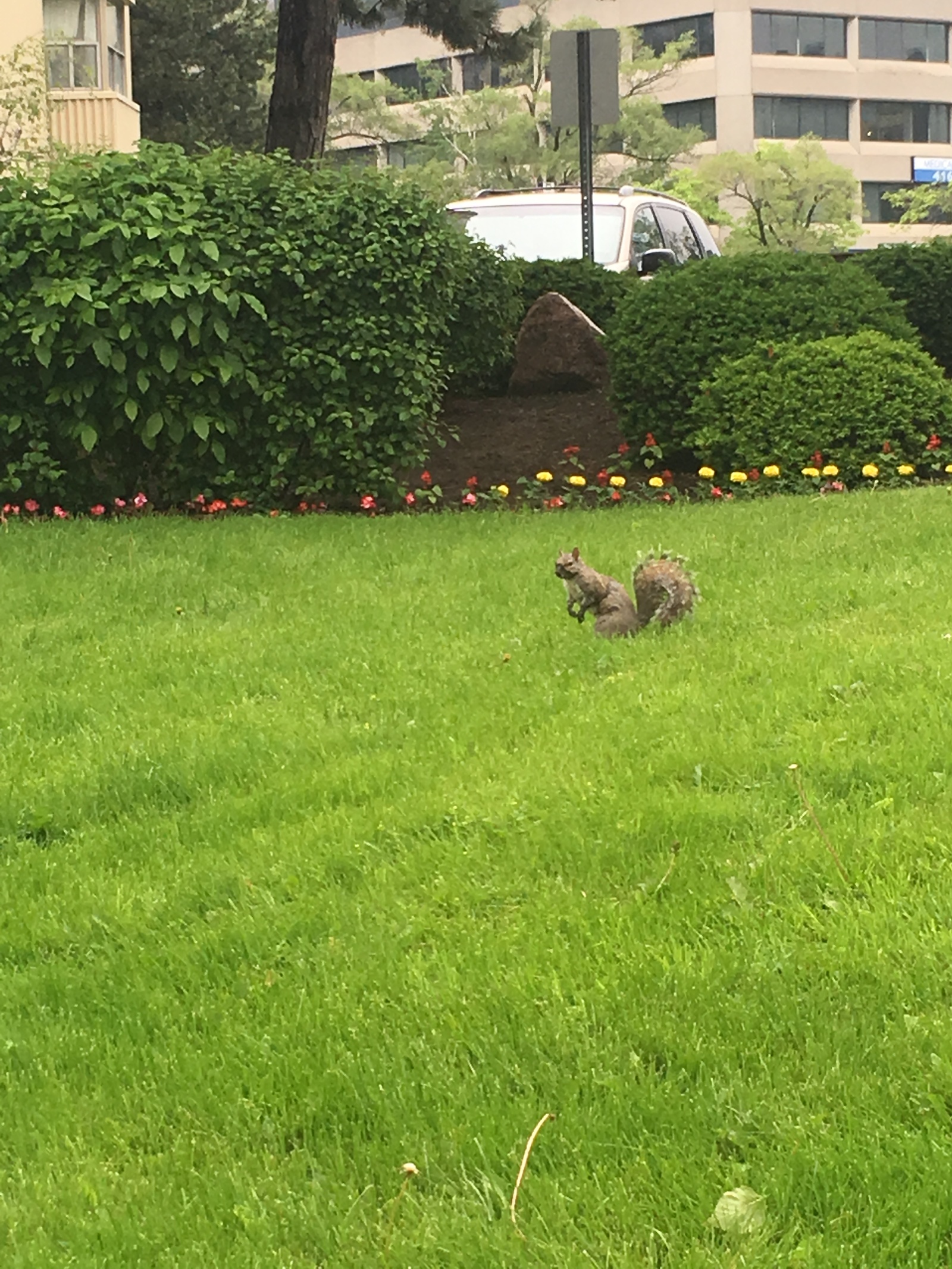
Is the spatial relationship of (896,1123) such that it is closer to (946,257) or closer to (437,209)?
(437,209)

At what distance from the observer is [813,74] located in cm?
6378

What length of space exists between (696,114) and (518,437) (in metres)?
58.7

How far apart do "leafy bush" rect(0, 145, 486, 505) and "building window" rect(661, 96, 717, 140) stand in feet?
192

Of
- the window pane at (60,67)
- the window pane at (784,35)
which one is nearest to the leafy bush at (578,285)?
the window pane at (60,67)

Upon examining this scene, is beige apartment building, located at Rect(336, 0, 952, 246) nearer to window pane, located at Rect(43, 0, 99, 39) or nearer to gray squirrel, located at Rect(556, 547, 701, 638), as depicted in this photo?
window pane, located at Rect(43, 0, 99, 39)

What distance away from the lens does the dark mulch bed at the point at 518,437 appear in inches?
371

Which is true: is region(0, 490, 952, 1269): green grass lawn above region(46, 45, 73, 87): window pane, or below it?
below

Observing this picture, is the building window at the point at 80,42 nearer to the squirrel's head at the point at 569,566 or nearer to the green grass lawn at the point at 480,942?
the green grass lawn at the point at 480,942

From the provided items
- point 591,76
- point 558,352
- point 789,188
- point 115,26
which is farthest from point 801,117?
point 558,352

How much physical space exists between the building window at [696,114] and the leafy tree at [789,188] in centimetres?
1636

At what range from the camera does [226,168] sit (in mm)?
8578

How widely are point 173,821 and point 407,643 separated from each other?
1569 millimetres

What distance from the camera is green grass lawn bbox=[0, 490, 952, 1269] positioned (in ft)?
6.58

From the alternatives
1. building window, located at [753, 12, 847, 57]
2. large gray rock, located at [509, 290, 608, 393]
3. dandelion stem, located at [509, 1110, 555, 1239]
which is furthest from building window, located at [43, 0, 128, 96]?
building window, located at [753, 12, 847, 57]
